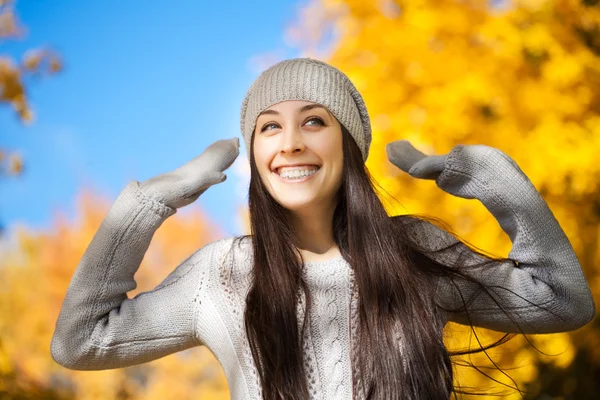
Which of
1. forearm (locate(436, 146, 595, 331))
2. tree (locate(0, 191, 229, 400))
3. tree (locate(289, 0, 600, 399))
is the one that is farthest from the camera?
tree (locate(0, 191, 229, 400))

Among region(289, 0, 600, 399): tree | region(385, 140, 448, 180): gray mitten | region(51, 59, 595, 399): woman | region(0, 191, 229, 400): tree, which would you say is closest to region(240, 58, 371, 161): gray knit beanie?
region(51, 59, 595, 399): woman

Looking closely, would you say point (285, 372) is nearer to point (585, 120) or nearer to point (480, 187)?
point (480, 187)

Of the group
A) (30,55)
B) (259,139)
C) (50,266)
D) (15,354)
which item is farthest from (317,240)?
(50,266)

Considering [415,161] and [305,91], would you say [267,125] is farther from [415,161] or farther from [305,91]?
[415,161]

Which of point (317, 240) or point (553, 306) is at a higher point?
point (317, 240)

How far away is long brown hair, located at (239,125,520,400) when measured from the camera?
1700 millimetres

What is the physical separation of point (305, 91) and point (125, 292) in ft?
2.31

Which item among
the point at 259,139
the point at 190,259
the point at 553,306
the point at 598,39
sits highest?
the point at 598,39

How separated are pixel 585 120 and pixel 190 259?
2.59 meters

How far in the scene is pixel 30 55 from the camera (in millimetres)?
3990

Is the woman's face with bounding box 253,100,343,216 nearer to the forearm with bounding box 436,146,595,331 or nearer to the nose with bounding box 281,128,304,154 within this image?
the nose with bounding box 281,128,304,154

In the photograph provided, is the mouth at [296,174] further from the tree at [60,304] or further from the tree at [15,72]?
the tree at [60,304]

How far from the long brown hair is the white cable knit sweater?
0.05 meters

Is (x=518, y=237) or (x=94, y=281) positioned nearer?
(x=94, y=281)
